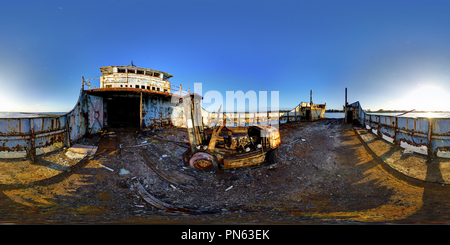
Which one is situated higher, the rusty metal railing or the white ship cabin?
the white ship cabin

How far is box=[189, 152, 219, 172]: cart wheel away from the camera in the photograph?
614cm

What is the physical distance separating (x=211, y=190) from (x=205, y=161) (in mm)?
1389

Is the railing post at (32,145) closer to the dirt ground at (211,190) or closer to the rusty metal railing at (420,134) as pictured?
the dirt ground at (211,190)

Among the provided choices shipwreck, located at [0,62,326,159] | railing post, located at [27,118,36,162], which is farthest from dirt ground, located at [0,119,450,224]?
shipwreck, located at [0,62,326,159]

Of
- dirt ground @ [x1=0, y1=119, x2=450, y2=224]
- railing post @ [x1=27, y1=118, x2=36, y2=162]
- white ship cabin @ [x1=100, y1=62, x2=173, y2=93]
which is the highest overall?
white ship cabin @ [x1=100, y1=62, x2=173, y2=93]

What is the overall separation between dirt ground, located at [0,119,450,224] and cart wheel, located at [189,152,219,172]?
0.28m

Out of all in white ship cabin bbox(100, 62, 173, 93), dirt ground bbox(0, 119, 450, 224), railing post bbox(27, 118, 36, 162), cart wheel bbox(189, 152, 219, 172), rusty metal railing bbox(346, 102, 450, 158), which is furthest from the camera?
white ship cabin bbox(100, 62, 173, 93)

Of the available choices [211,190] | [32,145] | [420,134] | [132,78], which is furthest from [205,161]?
[132,78]

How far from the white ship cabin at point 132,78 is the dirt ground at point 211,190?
9.51 metres

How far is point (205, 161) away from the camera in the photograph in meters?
6.18

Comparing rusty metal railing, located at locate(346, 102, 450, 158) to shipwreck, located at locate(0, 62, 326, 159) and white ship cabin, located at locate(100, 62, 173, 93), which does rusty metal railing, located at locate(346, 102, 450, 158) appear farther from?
white ship cabin, located at locate(100, 62, 173, 93)

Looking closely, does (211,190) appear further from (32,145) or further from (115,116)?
(115,116)
